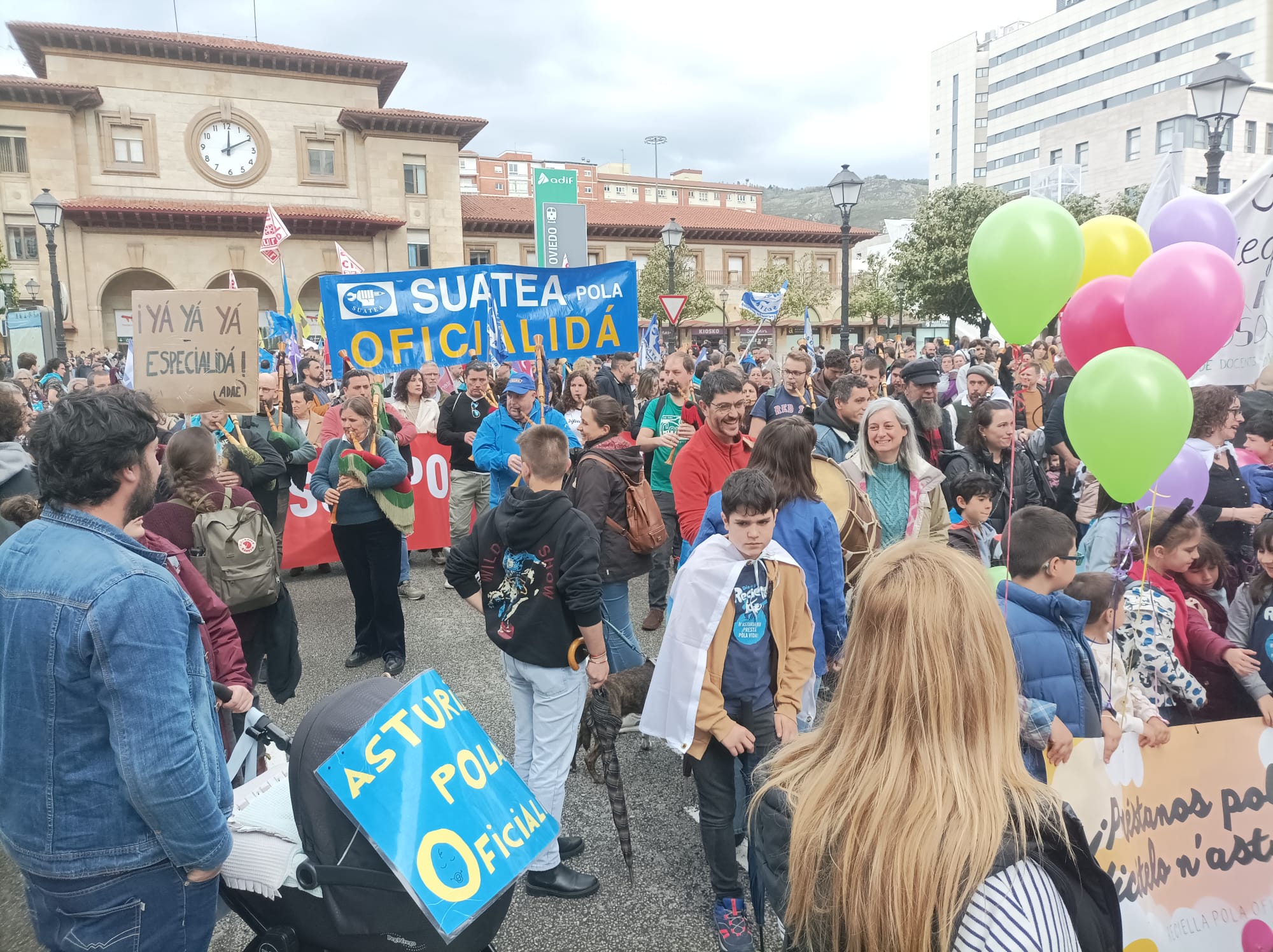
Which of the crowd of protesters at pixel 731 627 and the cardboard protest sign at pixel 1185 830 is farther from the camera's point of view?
the cardboard protest sign at pixel 1185 830

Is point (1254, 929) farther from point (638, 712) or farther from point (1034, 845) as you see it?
point (638, 712)

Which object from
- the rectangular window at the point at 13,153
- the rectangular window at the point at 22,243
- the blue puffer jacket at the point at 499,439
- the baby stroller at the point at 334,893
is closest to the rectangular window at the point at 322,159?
the rectangular window at the point at 13,153

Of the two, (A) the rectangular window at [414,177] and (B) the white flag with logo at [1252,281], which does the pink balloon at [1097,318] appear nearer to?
(B) the white flag with logo at [1252,281]

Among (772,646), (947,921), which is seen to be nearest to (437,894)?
(947,921)

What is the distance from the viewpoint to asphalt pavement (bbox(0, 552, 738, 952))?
301 centimetres

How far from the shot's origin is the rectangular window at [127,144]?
32.6 meters

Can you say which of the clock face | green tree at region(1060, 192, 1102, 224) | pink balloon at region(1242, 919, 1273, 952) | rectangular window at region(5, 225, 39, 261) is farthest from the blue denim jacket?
green tree at region(1060, 192, 1102, 224)

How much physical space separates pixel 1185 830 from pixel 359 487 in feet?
15.8

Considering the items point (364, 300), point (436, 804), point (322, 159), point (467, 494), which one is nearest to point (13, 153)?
point (322, 159)

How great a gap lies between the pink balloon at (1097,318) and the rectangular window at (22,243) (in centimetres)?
3831

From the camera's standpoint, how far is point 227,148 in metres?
34.4

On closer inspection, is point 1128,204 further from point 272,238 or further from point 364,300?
point 364,300

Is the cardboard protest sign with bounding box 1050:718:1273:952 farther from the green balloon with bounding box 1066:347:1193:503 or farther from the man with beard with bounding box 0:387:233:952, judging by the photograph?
the man with beard with bounding box 0:387:233:952

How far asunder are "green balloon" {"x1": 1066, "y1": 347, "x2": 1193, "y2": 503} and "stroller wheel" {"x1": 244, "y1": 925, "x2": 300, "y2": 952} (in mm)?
2935
